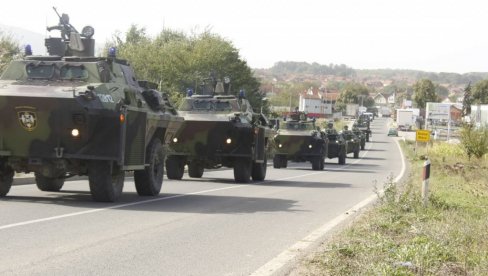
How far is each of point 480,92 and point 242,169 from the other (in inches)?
5530

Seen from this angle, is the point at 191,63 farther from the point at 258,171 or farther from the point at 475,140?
the point at 258,171

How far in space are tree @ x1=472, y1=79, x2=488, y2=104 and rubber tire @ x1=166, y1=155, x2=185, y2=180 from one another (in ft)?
455

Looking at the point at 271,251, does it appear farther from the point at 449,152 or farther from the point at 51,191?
the point at 449,152

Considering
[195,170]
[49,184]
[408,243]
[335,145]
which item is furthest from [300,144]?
[408,243]

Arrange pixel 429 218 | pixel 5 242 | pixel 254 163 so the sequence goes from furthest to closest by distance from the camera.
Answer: pixel 254 163 → pixel 429 218 → pixel 5 242

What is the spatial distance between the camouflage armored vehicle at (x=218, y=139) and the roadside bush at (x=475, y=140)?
20831 mm

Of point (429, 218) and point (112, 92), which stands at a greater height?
point (112, 92)

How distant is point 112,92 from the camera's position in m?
13.3

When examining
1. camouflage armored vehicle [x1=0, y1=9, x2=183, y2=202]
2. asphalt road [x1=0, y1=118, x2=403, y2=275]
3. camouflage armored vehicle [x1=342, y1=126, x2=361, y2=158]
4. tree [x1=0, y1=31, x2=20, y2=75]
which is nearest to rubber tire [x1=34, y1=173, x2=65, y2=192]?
asphalt road [x1=0, y1=118, x2=403, y2=275]

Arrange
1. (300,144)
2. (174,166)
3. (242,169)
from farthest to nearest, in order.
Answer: (300,144) → (174,166) → (242,169)

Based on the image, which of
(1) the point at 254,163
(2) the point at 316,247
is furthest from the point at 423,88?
(2) the point at 316,247

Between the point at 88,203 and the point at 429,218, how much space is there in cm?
541

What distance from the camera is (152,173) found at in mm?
15328

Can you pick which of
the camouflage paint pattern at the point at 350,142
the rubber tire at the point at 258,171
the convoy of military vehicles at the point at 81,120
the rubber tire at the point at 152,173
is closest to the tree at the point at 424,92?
the camouflage paint pattern at the point at 350,142
